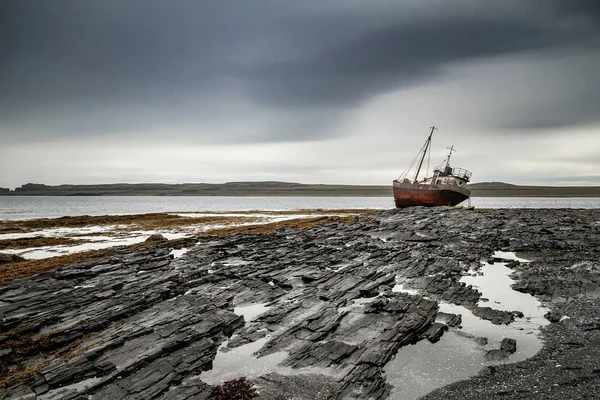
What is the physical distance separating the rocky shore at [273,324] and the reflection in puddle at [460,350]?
9.9 inches

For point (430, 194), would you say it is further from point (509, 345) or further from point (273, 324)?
point (273, 324)

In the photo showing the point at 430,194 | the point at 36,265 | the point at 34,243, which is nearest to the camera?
the point at 36,265

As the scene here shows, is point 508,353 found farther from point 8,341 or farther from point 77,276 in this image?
point 77,276

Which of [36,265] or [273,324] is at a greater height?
[36,265]

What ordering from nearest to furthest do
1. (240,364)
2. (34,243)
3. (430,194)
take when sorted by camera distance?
1. (240,364)
2. (34,243)
3. (430,194)

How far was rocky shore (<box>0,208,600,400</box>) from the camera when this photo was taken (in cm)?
857

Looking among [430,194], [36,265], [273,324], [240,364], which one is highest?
[430,194]

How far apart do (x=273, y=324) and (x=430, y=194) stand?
2554 inches

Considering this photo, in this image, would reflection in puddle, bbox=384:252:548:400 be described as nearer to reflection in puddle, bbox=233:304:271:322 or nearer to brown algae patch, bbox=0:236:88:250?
reflection in puddle, bbox=233:304:271:322

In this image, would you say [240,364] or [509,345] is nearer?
[240,364]

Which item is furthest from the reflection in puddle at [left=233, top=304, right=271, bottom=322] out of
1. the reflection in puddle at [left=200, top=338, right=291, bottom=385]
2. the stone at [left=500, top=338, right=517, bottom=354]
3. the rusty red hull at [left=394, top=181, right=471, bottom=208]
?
the rusty red hull at [left=394, top=181, right=471, bottom=208]

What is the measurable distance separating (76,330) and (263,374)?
7210mm

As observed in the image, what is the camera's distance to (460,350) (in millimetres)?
10539

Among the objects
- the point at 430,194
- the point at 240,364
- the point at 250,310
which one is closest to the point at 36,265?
the point at 250,310
